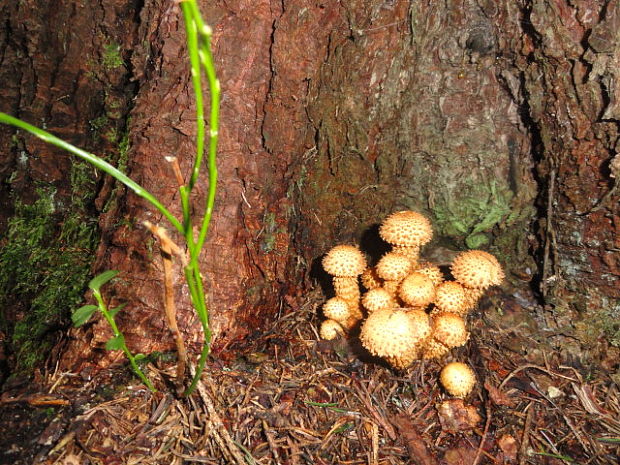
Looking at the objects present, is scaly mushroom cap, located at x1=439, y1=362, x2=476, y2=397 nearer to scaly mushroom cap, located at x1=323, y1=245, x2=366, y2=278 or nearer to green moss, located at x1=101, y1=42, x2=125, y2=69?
scaly mushroom cap, located at x1=323, y1=245, x2=366, y2=278

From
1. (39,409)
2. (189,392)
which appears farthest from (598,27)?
(39,409)

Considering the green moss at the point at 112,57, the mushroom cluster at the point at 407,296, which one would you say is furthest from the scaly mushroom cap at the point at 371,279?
the green moss at the point at 112,57

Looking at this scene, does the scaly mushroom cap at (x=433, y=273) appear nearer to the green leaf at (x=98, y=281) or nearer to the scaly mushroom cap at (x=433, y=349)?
the scaly mushroom cap at (x=433, y=349)

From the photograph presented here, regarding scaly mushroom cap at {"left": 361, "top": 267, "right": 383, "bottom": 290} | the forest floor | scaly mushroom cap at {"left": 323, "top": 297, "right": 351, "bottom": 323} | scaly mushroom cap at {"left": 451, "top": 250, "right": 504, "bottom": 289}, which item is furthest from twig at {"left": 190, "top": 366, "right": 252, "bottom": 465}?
scaly mushroom cap at {"left": 451, "top": 250, "right": 504, "bottom": 289}

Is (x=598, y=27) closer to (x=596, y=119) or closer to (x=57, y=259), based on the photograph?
(x=596, y=119)

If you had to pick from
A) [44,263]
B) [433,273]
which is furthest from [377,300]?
[44,263]

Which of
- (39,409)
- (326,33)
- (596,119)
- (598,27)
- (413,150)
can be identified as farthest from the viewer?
(413,150)
